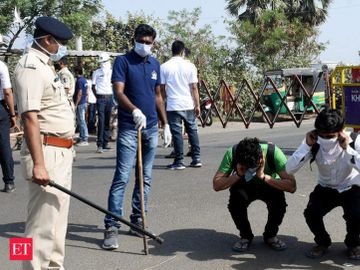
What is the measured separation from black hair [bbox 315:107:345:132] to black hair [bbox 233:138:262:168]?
1.62 feet

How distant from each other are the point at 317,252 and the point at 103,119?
22.8 feet

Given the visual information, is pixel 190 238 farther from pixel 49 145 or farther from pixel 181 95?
pixel 181 95

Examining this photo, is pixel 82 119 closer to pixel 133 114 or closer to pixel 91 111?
pixel 91 111

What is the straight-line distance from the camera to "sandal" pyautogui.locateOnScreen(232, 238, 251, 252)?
4969mm

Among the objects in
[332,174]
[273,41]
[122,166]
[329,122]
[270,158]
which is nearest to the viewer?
[329,122]

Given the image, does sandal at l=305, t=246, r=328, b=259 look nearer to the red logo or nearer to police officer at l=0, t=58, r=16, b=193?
the red logo

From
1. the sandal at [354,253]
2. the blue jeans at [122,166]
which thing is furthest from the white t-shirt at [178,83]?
the sandal at [354,253]

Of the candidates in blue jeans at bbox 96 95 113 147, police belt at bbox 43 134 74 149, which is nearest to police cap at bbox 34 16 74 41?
Result: police belt at bbox 43 134 74 149

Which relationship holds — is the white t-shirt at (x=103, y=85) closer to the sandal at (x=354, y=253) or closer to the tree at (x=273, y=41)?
the sandal at (x=354, y=253)

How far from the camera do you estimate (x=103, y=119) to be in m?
11.1

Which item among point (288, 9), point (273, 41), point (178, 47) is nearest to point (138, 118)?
point (178, 47)

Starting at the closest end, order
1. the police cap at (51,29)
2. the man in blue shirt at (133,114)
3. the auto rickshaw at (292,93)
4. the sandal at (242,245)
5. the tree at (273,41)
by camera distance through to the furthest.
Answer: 1. the police cap at (51,29)
2. the sandal at (242,245)
3. the man in blue shirt at (133,114)
4. the auto rickshaw at (292,93)
5. the tree at (273,41)

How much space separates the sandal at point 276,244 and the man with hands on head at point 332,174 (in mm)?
255

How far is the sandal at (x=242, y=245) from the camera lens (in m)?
4.97
